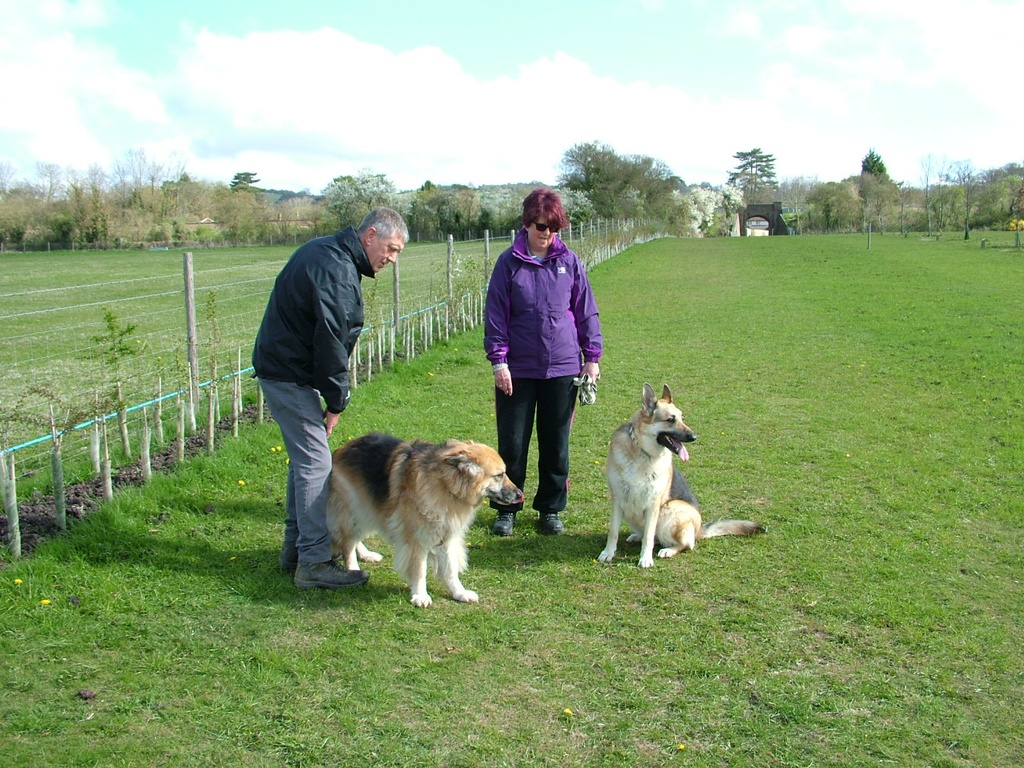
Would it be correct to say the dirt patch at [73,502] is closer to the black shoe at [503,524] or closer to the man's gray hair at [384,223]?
the black shoe at [503,524]

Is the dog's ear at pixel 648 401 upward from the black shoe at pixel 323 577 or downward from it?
upward

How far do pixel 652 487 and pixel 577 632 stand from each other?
118 centimetres

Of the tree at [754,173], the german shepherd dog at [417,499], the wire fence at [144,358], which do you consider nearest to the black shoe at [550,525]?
the german shepherd dog at [417,499]

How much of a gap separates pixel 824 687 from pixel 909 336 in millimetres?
11498

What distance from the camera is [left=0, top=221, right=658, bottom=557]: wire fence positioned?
579cm

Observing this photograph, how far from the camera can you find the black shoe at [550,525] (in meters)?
5.32

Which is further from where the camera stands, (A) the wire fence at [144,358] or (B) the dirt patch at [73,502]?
(A) the wire fence at [144,358]

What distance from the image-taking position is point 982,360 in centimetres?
1116

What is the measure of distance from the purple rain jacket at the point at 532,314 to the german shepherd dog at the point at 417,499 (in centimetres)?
98

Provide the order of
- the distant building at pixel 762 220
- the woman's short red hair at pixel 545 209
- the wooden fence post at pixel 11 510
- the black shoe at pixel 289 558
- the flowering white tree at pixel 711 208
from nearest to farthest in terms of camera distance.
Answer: the wooden fence post at pixel 11 510
the black shoe at pixel 289 558
the woman's short red hair at pixel 545 209
the flowering white tree at pixel 711 208
the distant building at pixel 762 220

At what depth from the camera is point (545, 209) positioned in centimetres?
489

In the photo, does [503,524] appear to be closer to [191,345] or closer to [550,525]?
[550,525]

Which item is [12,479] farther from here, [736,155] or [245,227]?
[736,155]

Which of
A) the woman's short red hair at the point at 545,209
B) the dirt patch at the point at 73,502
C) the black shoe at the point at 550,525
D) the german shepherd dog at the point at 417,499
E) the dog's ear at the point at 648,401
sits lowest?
the black shoe at the point at 550,525
